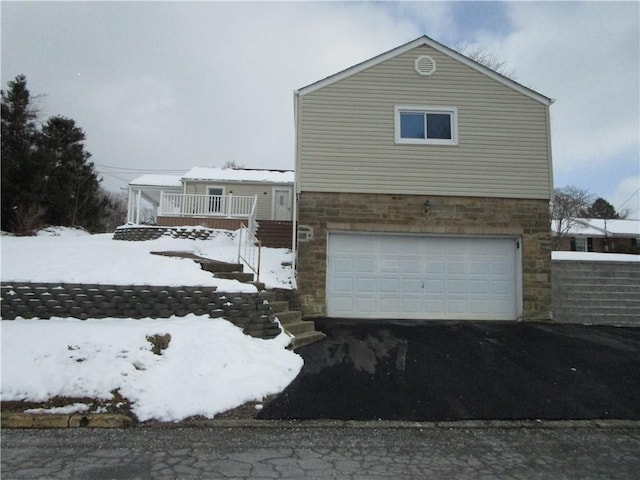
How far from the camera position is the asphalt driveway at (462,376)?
15.8 feet

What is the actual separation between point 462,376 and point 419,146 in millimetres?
5871

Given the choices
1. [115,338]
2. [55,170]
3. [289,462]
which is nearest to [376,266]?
[115,338]

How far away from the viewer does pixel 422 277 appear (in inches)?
384

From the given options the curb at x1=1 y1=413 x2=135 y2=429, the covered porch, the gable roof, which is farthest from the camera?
the covered porch

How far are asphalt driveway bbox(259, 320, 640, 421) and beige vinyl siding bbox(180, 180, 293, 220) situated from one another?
11921 mm

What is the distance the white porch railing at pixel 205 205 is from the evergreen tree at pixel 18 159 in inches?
294

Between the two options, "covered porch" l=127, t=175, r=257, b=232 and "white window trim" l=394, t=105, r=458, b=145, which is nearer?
"white window trim" l=394, t=105, r=458, b=145

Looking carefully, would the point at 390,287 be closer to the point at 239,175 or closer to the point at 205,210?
the point at 205,210

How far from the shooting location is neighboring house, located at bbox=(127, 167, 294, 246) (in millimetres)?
15148

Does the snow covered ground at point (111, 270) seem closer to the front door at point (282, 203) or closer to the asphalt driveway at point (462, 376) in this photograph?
the asphalt driveway at point (462, 376)

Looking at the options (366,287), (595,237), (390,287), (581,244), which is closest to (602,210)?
(595,237)

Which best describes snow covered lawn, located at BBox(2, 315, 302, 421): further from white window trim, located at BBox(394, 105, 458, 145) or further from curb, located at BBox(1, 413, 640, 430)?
white window trim, located at BBox(394, 105, 458, 145)

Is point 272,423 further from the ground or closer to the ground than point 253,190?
closer to the ground

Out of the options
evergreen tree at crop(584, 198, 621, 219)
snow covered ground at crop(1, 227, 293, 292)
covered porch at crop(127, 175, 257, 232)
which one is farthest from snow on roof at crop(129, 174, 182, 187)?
evergreen tree at crop(584, 198, 621, 219)
